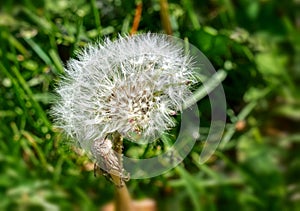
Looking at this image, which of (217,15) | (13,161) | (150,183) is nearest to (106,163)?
(150,183)

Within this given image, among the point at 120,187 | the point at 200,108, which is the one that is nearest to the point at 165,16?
the point at 200,108

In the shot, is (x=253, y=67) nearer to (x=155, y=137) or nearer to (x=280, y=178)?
(x=280, y=178)

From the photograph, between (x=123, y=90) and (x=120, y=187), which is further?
(x=120, y=187)

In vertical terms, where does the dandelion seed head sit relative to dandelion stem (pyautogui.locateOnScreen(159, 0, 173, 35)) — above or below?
below

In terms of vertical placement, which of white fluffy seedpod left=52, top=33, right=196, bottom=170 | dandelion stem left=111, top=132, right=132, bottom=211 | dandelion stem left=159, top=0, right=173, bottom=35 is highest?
dandelion stem left=159, top=0, right=173, bottom=35

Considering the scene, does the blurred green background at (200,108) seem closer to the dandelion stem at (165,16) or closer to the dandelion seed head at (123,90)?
the dandelion stem at (165,16)

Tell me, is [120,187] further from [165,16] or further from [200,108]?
[165,16]

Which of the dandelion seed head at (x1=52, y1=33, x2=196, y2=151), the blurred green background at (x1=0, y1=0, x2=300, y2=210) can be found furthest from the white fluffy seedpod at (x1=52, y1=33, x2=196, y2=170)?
the blurred green background at (x1=0, y1=0, x2=300, y2=210)

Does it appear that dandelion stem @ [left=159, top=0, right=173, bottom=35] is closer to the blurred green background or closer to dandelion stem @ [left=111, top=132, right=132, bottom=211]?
the blurred green background

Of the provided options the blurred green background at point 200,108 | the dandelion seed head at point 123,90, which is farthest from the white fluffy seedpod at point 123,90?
the blurred green background at point 200,108
